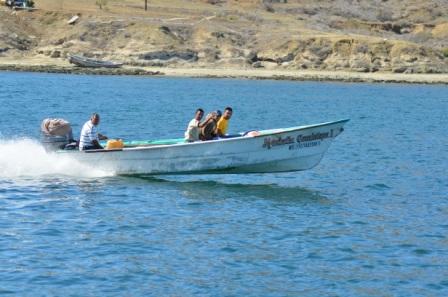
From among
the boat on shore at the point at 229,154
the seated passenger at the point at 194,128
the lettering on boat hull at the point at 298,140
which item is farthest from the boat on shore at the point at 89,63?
the lettering on boat hull at the point at 298,140

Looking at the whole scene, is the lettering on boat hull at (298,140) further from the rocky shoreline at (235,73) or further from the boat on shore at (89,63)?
the boat on shore at (89,63)

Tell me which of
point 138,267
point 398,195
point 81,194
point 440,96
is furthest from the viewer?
point 440,96

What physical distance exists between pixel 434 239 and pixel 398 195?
563 cm

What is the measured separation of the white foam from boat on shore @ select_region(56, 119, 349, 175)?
0.22 metres

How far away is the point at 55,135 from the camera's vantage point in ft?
84.5

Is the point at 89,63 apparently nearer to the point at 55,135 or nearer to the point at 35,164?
the point at 35,164

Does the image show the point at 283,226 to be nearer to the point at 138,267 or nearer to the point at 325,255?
the point at 325,255

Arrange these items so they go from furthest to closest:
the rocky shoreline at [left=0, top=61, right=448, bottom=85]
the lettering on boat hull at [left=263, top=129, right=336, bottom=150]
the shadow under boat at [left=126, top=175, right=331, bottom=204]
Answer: the rocky shoreline at [left=0, top=61, right=448, bottom=85] < the lettering on boat hull at [left=263, top=129, right=336, bottom=150] < the shadow under boat at [left=126, top=175, right=331, bottom=204]

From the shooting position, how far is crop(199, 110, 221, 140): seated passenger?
25.2 metres

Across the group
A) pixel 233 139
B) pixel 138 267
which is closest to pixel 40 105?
pixel 233 139

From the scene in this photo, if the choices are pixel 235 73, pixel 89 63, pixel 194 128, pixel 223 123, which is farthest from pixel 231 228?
pixel 89 63

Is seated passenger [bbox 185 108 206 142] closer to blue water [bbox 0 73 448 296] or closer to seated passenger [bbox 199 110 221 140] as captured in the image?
seated passenger [bbox 199 110 221 140]

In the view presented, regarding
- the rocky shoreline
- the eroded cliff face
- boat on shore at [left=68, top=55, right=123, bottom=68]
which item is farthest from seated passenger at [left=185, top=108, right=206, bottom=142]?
the eroded cliff face

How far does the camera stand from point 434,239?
66.2 ft
